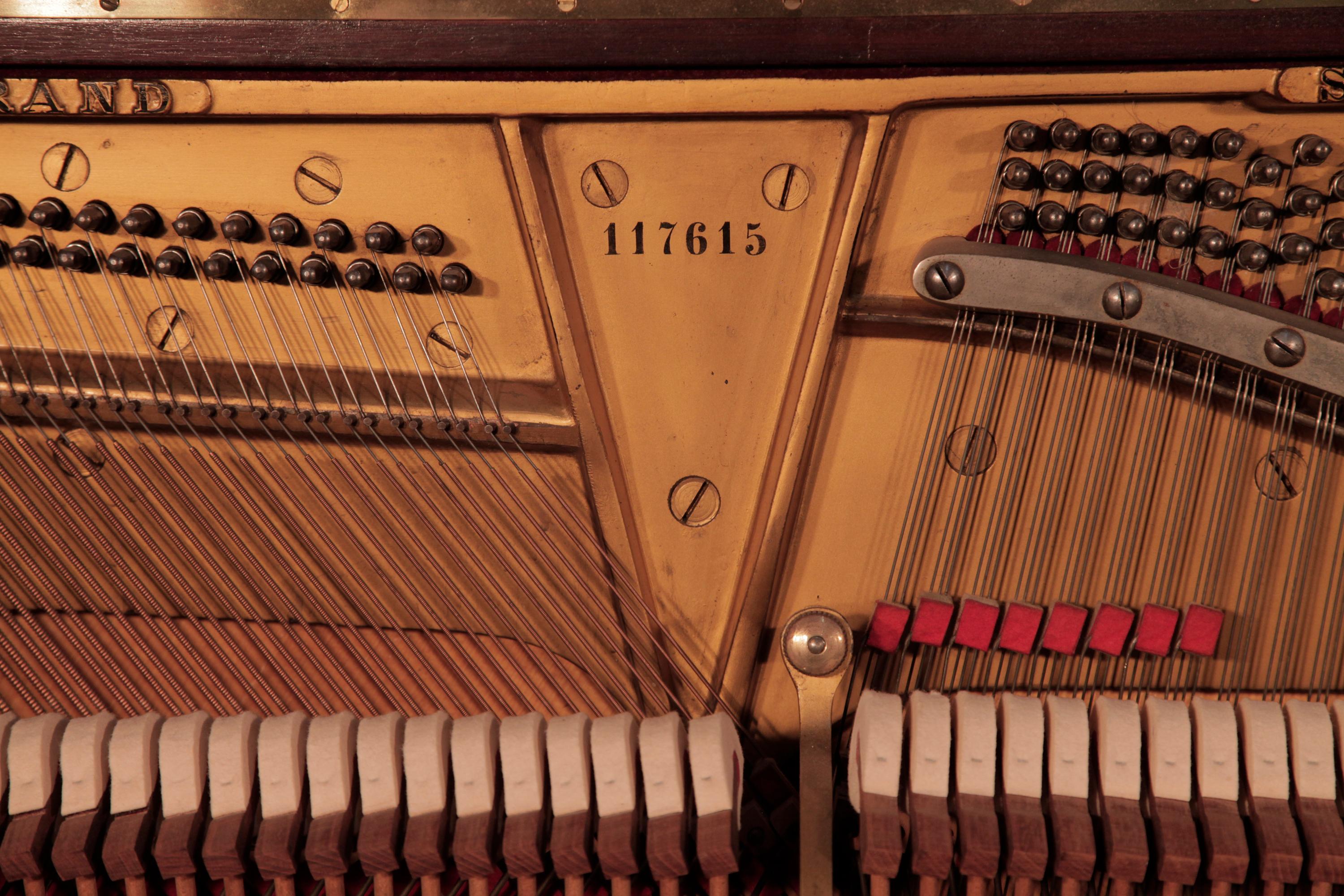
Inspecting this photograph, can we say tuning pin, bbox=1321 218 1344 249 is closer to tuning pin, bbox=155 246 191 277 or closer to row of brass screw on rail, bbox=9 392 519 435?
row of brass screw on rail, bbox=9 392 519 435

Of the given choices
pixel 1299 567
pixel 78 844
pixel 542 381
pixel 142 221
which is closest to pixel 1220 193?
pixel 1299 567

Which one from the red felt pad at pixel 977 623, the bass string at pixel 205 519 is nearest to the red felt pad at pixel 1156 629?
the red felt pad at pixel 977 623

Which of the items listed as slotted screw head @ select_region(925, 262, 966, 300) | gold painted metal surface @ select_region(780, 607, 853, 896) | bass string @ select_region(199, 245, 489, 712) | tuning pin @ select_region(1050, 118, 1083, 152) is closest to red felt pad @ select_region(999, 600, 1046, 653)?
gold painted metal surface @ select_region(780, 607, 853, 896)

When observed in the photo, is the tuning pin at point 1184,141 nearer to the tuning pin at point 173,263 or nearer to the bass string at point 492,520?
the bass string at point 492,520

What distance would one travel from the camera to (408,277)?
5.67 feet

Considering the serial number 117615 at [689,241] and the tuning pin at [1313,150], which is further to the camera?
the serial number 117615 at [689,241]

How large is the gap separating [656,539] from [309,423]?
1.95 feet

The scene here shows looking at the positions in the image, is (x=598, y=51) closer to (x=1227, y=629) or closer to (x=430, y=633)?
(x=430, y=633)

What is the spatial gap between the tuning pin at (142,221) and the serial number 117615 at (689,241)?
0.72 meters

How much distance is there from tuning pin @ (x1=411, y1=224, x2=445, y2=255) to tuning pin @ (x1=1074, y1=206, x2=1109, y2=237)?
3.21 feet

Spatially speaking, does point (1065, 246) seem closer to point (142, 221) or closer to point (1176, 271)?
point (1176, 271)

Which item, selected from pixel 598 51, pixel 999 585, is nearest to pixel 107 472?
pixel 598 51

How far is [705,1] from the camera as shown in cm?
163

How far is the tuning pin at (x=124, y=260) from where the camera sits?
68.1 inches
